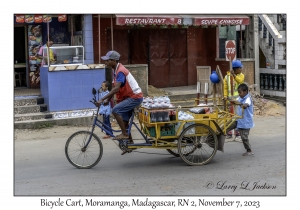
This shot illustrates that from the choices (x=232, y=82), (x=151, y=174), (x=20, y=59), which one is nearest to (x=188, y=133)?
(x=151, y=174)

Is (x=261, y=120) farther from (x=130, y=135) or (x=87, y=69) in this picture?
(x=130, y=135)

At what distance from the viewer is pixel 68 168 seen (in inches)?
357

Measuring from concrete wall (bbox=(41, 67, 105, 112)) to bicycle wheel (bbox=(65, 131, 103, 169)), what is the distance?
188 inches

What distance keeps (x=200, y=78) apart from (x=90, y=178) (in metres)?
8.81

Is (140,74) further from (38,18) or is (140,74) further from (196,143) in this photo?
(196,143)

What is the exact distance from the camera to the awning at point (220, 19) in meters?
15.9

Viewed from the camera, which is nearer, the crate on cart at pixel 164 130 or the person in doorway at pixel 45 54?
the crate on cart at pixel 164 130

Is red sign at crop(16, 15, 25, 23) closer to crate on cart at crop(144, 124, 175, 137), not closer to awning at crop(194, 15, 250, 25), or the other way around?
awning at crop(194, 15, 250, 25)

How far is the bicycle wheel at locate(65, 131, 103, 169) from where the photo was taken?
8.80 meters

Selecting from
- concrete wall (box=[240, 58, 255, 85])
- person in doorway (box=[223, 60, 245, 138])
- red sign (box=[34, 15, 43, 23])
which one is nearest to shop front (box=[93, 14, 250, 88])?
concrete wall (box=[240, 58, 255, 85])

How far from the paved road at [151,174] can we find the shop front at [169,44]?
19.7 feet

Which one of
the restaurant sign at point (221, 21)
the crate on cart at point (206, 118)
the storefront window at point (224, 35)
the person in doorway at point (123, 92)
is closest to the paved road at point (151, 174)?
the crate on cart at point (206, 118)

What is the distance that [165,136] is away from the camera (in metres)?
8.84

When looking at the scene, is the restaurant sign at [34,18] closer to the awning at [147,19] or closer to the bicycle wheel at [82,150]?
the awning at [147,19]
